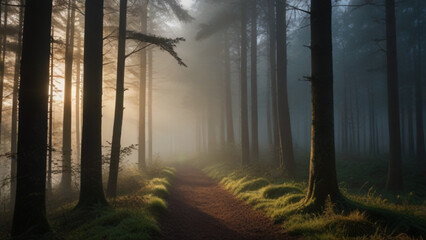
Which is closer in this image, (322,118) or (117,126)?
(322,118)

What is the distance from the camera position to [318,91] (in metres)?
6.30

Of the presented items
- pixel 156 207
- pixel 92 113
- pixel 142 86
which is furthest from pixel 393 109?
pixel 142 86

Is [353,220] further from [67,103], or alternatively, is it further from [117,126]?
[67,103]

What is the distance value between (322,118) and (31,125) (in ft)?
21.5

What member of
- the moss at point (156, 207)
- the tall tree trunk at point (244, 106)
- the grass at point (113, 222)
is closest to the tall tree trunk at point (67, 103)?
the grass at point (113, 222)

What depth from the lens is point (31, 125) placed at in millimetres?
4828

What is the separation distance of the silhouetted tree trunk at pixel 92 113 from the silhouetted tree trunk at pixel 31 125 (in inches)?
89.6

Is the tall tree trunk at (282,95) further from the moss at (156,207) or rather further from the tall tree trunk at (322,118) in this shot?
the moss at (156,207)

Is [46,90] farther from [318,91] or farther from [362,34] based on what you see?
[362,34]

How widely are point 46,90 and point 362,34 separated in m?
31.8

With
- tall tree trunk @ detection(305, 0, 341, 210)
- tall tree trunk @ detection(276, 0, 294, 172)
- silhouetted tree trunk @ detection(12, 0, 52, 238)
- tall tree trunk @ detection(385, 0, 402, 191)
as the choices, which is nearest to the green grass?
silhouetted tree trunk @ detection(12, 0, 52, 238)

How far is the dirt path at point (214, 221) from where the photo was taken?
18.5ft

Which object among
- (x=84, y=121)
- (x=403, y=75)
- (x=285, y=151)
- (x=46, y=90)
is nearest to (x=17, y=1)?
(x=84, y=121)

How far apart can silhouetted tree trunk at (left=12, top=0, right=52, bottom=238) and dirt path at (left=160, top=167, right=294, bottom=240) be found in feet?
9.21
